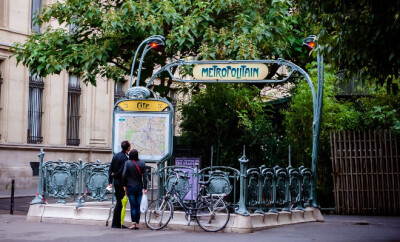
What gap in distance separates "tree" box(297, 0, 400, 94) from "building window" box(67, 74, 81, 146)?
77.9 ft

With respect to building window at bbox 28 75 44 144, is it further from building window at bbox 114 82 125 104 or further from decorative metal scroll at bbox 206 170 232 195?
decorative metal scroll at bbox 206 170 232 195

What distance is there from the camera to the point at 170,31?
60.3 ft

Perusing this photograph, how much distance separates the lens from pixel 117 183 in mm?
13867

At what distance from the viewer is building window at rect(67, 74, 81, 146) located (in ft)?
109

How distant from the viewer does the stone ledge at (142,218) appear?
1334cm

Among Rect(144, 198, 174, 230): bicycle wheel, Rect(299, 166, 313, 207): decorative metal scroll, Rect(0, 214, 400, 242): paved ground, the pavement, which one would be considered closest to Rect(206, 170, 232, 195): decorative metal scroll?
Rect(144, 198, 174, 230): bicycle wheel

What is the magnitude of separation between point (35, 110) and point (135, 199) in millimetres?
19016

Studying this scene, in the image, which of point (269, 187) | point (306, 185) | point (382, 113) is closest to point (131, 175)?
point (269, 187)

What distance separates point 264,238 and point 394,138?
25.0 feet

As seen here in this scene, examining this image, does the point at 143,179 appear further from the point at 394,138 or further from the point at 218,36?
the point at 394,138

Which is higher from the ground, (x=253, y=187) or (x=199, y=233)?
(x=253, y=187)

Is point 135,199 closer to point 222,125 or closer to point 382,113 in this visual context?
point 222,125

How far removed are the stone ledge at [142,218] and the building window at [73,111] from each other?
18.1 metres

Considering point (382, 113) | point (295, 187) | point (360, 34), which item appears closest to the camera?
point (360, 34)
